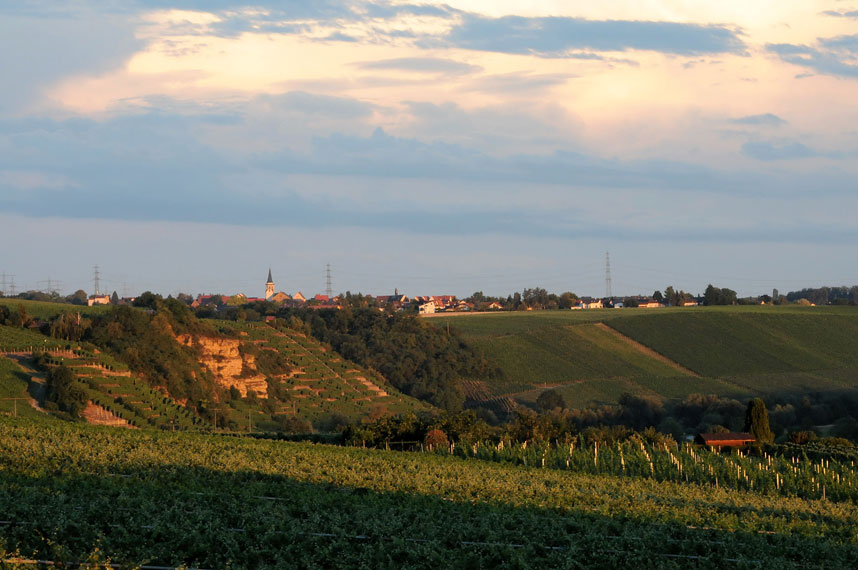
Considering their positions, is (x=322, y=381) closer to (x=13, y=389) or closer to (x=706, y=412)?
(x=13, y=389)

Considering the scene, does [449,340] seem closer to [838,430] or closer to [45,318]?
[45,318]

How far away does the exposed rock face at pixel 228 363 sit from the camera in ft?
267

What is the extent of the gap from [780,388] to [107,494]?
7773 centimetres

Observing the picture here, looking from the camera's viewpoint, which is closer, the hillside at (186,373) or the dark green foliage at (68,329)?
the hillside at (186,373)

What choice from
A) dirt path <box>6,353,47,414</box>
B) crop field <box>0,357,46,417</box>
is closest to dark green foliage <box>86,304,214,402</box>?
dirt path <box>6,353,47,414</box>

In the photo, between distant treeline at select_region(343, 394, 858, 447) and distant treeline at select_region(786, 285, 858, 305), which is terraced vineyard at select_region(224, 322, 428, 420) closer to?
distant treeline at select_region(343, 394, 858, 447)

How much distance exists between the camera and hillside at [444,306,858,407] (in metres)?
87.5

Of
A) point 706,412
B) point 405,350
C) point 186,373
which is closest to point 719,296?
point 405,350

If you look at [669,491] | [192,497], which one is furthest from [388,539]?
[669,491]

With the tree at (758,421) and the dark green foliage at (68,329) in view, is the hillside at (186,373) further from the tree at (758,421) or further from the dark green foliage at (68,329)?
the tree at (758,421)

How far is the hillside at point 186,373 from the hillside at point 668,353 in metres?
15.0

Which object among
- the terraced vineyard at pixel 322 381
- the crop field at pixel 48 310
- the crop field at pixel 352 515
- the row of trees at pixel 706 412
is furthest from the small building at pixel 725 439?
the crop field at pixel 48 310

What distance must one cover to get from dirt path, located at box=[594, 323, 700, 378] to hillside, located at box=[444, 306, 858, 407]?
123mm

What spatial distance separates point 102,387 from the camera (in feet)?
203
